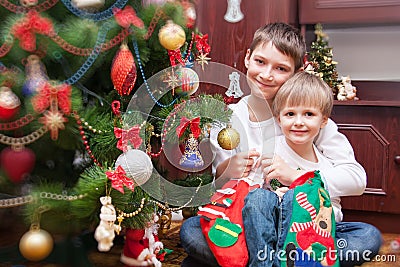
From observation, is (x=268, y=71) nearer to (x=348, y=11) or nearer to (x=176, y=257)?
(x=176, y=257)

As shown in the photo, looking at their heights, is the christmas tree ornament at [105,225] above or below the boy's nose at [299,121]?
below

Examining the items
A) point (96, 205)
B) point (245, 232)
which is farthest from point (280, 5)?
point (96, 205)

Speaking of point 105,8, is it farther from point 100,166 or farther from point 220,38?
point 220,38

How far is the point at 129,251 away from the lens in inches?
41.0

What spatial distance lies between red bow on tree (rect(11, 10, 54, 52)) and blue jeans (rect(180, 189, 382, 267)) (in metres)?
0.53

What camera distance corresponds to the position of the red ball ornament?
2.86 ft

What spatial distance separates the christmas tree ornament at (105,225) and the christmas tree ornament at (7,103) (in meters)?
0.23

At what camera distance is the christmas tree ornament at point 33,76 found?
0.86 m

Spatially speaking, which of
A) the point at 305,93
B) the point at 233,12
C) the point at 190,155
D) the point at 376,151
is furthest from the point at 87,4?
the point at 376,151

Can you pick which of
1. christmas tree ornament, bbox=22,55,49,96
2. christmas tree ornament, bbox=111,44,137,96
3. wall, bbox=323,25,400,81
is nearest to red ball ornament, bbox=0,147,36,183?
christmas tree ornament, bbox=22,55,49,96

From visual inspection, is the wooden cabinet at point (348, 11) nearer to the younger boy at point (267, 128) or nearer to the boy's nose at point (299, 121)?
the younger boy at point (267, 128)

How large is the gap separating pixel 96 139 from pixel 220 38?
3.26 feet

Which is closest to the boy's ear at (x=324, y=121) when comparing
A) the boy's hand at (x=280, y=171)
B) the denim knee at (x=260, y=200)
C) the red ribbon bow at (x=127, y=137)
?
the boy's hand at (x=280, y=171)

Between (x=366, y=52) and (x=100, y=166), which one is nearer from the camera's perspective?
(x=100, y=166)
